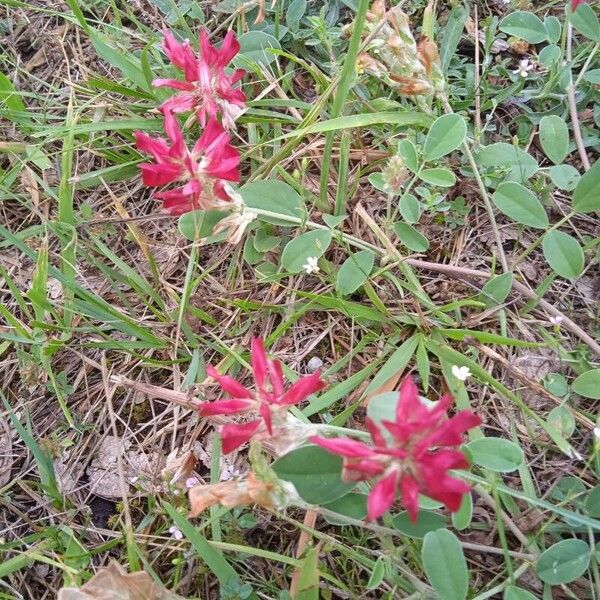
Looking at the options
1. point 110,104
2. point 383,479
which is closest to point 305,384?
point 383,479

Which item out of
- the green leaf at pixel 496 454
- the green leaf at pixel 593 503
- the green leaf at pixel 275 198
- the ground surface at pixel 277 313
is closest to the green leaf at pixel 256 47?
the ground surface at pixel 277 313

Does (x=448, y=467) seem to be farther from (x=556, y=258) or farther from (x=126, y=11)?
(x=126, y=11)

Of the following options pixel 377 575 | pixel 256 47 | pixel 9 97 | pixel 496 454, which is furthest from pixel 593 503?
pixel 9 97

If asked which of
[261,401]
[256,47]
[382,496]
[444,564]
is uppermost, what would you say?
[256,47]

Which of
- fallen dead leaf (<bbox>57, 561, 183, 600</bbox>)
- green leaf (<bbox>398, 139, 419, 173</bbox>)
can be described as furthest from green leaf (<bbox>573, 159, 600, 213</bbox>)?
fallen dead leaf (<bbox>57, 561, 183, 600</bbox>)

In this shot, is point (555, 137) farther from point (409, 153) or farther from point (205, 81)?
point (205, 81)
